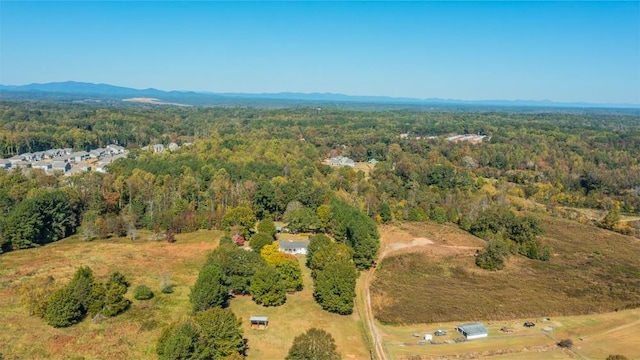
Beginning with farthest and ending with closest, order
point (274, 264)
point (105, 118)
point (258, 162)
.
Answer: point (105, 118) < point (258, 162) < point (274, 264)

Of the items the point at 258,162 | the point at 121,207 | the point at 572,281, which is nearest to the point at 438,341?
the point at 572,281

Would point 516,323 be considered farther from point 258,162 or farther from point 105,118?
point 105,118

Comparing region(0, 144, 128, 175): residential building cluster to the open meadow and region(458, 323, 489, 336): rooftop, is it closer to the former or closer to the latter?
the open meadow


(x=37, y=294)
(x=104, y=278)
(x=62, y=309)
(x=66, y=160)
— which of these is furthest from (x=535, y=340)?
(x=66, y=160)

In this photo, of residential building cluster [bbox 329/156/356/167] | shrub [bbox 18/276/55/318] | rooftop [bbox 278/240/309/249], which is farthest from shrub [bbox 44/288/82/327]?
residential building cluster [bbox 329/156/356/167]

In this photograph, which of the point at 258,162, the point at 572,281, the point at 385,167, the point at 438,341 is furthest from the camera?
the point at 385,167

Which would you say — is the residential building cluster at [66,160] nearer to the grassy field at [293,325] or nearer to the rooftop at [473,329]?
the grassy field at [293,325]

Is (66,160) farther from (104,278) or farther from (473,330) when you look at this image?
(473,330)

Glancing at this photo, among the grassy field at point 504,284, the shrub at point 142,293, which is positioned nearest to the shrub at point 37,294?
the shrub at point 142,293
